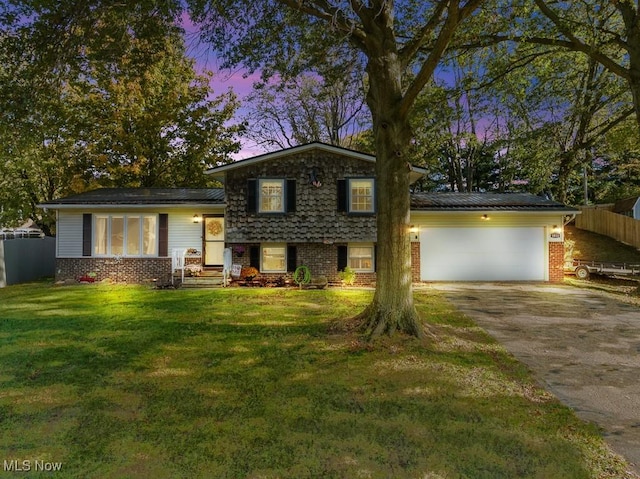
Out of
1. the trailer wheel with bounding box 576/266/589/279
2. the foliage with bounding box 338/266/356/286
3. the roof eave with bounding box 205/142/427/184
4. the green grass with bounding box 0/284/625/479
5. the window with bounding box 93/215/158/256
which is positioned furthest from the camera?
the trailer wheel with bounding box 576/266/589/279

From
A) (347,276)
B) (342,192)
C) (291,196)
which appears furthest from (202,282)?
(342,192)

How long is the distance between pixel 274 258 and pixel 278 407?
1046 centimetres

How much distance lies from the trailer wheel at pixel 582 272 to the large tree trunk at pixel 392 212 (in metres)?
12.6

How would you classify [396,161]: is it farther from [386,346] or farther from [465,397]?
[465,397]

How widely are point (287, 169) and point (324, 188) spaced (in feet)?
4.93

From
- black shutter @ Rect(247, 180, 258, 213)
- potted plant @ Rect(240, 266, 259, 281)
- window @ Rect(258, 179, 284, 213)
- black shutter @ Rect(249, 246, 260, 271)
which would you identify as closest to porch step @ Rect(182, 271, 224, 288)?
potted plant @ Rect(240, 266, 259, 281)

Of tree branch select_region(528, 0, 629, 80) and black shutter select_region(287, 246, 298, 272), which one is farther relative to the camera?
black shutter select_region(287, 246, 298, 272)

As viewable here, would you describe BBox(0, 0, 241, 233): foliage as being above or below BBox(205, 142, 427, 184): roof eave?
above

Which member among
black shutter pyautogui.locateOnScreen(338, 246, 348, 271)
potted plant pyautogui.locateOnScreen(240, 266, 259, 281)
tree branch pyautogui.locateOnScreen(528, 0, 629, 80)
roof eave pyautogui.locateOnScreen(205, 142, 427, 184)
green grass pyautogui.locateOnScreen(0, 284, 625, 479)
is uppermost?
tree branch pyautogui.locateOnScreen(528, 0, 629, 80)

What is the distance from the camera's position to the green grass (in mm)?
2982

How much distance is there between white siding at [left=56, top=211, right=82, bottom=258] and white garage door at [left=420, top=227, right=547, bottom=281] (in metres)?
13.0

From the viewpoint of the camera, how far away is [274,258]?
1427cm

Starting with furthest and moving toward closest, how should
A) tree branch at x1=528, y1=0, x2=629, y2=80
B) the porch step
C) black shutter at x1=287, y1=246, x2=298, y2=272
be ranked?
black shutter at x1=287, y1=246, x2=298, y2=272, the porch step, tree branch at x1=528, y1=0, x2=629, y2=80

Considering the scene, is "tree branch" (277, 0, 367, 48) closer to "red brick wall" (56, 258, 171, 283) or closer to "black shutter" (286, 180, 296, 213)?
"black shutter" (286, 180, 296, 213)
